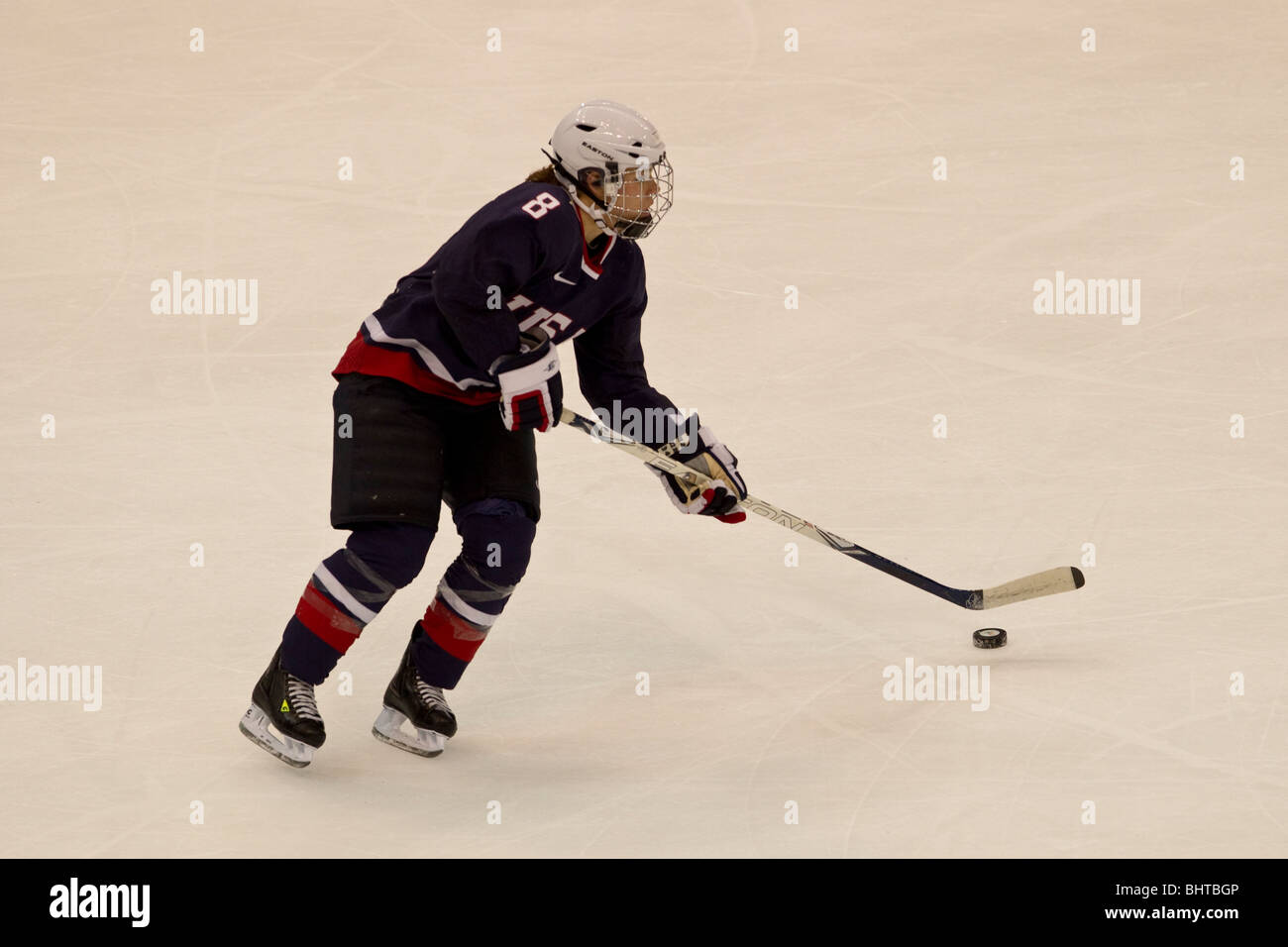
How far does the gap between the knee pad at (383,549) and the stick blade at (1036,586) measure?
1.44 metres

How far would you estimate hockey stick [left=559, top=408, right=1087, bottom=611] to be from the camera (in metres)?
3.67

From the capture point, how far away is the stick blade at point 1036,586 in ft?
13.2

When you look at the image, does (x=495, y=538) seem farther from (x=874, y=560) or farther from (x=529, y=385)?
(x=874, y=560)

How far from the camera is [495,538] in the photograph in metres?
3.44

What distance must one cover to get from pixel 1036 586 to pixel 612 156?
1464mm

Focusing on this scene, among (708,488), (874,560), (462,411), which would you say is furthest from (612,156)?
(874,560)

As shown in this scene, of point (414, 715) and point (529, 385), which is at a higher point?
point (529, 385)

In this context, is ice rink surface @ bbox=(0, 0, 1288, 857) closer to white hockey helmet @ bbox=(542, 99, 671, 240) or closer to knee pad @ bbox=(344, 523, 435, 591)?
knee pad @ bbox=(344, 523, 435, 591)

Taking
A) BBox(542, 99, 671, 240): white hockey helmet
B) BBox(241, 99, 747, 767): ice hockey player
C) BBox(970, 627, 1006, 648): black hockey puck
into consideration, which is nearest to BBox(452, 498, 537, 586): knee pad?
BBox(241, 99, 747, 767): ice hockey player

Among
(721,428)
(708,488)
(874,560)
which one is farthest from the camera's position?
(721,428)

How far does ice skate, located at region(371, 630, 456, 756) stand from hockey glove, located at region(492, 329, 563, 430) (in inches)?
24.1

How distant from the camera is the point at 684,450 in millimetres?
3732

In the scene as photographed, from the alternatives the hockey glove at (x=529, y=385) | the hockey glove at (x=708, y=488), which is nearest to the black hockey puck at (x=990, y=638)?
the hockey glove at (x=708, y=488)
